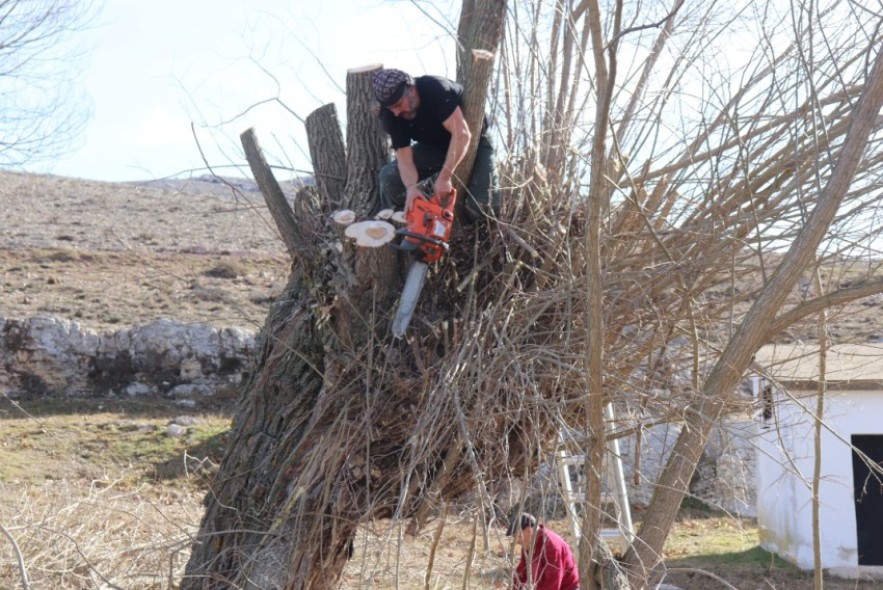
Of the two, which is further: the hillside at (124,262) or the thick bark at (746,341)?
the hillside at (124,262)

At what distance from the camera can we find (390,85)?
4703mm

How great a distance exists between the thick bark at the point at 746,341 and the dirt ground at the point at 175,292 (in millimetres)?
642

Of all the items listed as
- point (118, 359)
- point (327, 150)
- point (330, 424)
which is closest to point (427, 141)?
point (327, 150)

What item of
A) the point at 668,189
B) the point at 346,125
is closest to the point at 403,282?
the point at 346,125

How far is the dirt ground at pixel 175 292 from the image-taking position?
6457 mm

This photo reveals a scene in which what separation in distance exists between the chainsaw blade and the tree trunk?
83 millimetres

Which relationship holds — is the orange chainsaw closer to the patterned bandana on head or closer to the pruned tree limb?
the patterned bandana on head

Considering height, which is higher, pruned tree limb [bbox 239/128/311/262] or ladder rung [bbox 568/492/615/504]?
pruned tree limb [bbox 239/128/311/262]

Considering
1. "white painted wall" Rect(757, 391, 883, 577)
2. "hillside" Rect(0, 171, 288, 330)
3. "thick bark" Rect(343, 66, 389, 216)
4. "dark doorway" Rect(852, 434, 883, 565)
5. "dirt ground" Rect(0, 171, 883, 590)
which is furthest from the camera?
"hillside" Rect(0, 171, 288, 330)

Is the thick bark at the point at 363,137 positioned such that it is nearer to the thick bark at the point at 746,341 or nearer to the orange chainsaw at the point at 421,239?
the orange chainsaw at the point at 421,239

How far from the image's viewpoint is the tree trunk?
4730mm

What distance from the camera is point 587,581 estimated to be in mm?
4355

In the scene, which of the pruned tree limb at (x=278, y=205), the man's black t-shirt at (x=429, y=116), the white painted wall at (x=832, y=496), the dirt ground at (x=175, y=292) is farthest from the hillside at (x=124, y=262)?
the man's black t-shirt at (x=429, y=116)

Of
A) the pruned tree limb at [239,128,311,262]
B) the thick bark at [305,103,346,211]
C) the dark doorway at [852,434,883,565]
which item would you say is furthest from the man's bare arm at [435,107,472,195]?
the dark doorway at [852,434,883,565]
